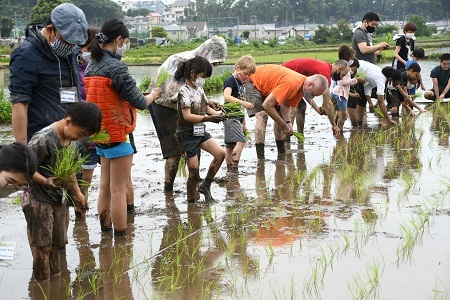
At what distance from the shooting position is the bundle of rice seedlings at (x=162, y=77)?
6.83 metres

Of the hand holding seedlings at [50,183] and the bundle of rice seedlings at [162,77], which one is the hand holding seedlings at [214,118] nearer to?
the bundle of rice seedlings at [162,77]

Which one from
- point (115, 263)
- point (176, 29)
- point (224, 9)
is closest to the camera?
point (115, 263)

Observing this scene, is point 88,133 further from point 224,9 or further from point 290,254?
point 224,9

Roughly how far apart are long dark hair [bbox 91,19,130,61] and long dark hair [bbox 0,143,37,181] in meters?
1.64

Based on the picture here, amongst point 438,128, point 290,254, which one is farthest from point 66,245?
point 438,128

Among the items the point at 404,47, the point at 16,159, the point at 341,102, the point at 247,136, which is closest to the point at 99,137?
the point at 16,159

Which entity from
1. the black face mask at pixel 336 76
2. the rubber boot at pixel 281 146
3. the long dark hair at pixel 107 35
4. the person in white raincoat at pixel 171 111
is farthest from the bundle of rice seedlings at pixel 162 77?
the black face mask at pixel 336 76

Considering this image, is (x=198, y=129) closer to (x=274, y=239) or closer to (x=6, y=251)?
(x=274, y=239)

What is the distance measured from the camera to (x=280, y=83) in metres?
8.78

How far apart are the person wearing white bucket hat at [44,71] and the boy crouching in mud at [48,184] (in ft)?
1.52

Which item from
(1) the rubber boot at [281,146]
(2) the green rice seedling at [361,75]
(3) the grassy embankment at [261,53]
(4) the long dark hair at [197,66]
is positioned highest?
(4) the long dark hair at [197,66]

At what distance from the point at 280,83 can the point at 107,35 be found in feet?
11.9

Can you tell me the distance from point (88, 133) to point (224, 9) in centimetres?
14311

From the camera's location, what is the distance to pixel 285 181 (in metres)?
7.89
